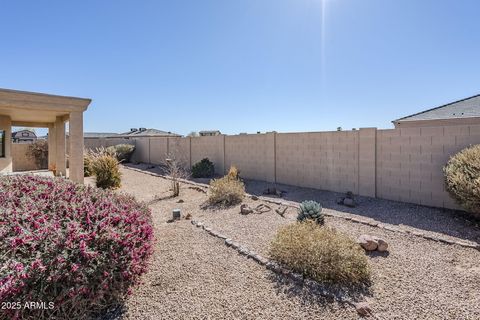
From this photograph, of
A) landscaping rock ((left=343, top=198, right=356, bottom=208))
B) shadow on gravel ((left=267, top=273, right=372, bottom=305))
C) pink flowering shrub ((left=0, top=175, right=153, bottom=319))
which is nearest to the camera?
pink flowering shrub ((left=0, top=175, right=153, bottom=319))

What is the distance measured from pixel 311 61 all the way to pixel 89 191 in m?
9.40

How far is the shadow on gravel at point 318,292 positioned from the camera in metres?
3.06

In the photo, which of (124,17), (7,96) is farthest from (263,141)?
(7,96)

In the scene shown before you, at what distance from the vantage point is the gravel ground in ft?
9.41

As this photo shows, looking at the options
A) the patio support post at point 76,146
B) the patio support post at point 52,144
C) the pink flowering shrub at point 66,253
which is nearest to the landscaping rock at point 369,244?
the pink flowering shrub at point 66,253

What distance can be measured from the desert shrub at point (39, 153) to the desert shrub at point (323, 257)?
18797 mm

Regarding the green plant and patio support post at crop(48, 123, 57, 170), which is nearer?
the green plant

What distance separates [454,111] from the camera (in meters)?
12.7

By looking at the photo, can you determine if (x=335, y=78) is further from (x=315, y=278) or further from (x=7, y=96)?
(x=7, y=96)

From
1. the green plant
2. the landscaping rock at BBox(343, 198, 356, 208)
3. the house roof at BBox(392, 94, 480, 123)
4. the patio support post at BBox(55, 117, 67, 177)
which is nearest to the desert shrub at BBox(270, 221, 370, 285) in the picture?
the green plant

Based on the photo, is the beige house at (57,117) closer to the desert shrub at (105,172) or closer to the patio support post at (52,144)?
the desert shrub at (105,172)

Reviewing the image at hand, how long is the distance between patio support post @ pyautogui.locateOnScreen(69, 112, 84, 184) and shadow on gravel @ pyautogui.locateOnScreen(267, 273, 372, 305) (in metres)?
8.39

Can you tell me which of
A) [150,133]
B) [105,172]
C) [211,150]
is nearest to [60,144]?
[105,172]

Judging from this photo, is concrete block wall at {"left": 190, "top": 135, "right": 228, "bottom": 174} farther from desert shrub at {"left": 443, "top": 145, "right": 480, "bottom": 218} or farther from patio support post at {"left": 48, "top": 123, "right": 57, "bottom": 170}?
desert shrub at {"left": 443, "top": 145, "right": 480, "bottom": 218}
